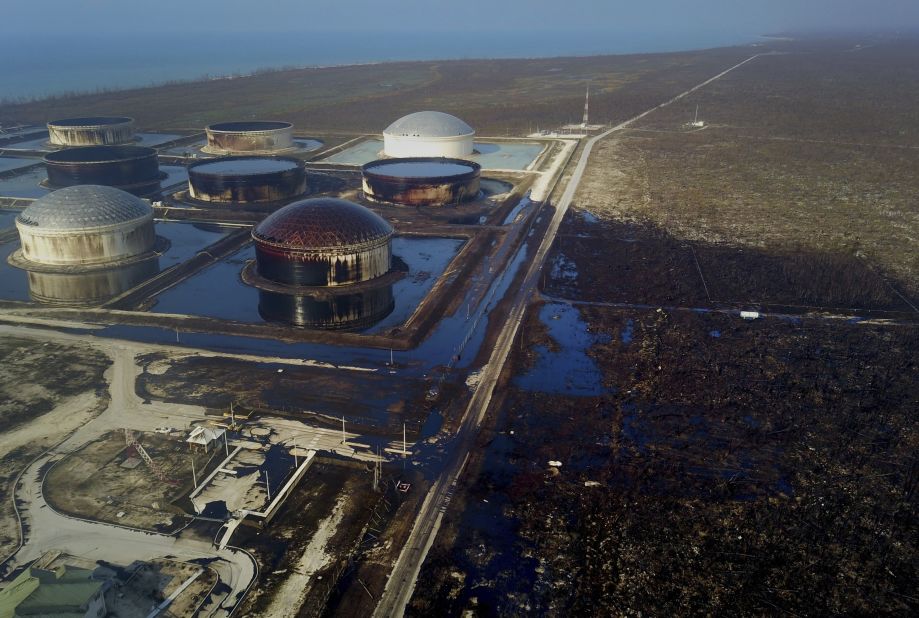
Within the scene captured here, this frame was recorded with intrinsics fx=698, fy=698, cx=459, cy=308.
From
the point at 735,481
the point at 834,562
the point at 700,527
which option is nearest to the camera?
the point at 834,562

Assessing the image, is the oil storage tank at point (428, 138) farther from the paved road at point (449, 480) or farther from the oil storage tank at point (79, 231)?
the oil storage tank at point (79, 231)

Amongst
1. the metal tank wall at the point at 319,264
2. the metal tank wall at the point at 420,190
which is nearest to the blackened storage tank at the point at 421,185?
the metal tank wall at the point at 420,190

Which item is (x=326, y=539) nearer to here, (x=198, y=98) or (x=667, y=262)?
(x=667, y=262)

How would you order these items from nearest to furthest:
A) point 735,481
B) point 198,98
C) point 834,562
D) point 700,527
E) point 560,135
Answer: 1. point 834,562
2. point 700,527
3. point 735,481
4. point 560,135
5. point 198,98

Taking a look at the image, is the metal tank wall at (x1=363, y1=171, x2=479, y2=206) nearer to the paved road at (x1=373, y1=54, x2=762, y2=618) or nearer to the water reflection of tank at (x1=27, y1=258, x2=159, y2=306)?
the paved road at (x1=373, y1=54, x2=762, y2=618)

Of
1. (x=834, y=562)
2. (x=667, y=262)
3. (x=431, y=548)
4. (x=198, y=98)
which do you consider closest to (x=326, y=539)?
(x=431, y=548)

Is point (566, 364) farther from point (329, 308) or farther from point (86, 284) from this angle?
point (86, 284)
